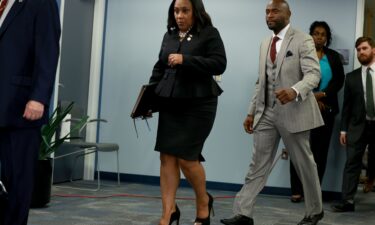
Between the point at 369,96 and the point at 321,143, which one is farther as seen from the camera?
the point at 321,143

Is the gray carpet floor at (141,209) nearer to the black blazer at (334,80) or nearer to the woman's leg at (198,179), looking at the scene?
the woman's leg at (198,179)

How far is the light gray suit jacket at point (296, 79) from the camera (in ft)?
9.79

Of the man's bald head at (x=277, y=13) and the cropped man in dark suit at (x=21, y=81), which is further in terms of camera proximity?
the man's bald head at (x=277, y=13)

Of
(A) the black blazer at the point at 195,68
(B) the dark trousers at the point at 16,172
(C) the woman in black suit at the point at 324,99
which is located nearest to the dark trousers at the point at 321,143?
(C) the woman in black suit at the point at 324,99

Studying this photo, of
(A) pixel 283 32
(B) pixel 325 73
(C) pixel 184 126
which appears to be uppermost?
(A) pixel 283 32

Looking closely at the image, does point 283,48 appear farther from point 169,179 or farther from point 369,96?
point 369,96

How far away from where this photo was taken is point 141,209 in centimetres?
374

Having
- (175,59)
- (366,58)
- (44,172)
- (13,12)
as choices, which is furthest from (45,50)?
(366,58)

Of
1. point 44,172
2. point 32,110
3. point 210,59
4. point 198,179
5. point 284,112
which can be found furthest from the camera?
point 44,172

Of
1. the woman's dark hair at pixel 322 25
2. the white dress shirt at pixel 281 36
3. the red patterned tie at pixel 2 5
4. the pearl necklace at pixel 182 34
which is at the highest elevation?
the woman's dark hair at pixel 322 25

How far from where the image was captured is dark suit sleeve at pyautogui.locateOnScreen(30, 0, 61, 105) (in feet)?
6.51

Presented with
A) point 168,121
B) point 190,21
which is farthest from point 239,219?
point 190,21

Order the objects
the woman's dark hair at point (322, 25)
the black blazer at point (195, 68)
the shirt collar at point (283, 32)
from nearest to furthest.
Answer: the black blazer at point (195, 68) < the shirt collar at point (283, 32) < the woman's dark hair at point (322, 25)

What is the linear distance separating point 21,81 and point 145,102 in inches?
34.2
